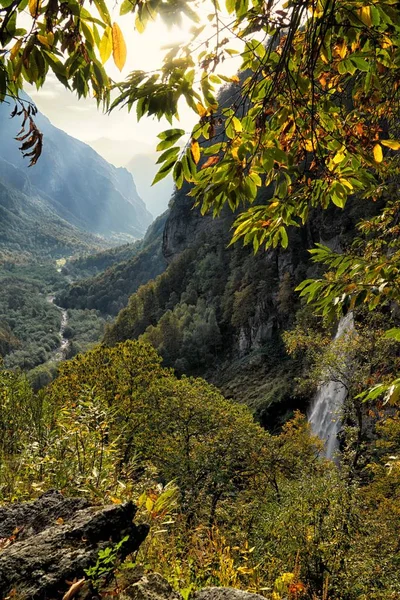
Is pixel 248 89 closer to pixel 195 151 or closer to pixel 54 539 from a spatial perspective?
pixel 195 151

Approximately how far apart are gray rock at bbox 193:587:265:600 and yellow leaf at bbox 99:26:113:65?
3.94 meters

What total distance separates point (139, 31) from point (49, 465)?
5807 mm

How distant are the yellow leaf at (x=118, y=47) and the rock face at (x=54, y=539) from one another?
3.49 metres

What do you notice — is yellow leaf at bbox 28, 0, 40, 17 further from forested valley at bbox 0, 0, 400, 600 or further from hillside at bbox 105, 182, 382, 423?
hillside at bbox 105, 182, 382, 423

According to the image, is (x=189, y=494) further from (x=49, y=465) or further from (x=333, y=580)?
(x=49, y=465)

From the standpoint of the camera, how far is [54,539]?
3.33 meters

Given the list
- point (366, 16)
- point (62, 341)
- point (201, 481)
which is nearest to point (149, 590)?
point (366, 16)

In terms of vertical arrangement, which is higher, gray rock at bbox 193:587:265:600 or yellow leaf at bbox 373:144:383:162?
yellow leaf at bbox 373:144:383:162

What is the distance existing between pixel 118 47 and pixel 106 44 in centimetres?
6

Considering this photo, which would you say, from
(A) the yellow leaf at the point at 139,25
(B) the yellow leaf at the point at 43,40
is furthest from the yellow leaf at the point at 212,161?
(B) the yellow leaf at the point at 43,40

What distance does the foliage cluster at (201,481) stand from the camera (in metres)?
4.96

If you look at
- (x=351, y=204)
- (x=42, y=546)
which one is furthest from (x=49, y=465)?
→ (x=351, y=204)

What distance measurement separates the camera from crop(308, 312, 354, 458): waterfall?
21.4 meters

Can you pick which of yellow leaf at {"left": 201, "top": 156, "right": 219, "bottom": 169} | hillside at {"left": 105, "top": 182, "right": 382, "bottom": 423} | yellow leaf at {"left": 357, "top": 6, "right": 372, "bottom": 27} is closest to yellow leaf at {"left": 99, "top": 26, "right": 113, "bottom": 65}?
yellow leaf at {"left": 201, "top": 156, "right": 219, "bottom": 169}
